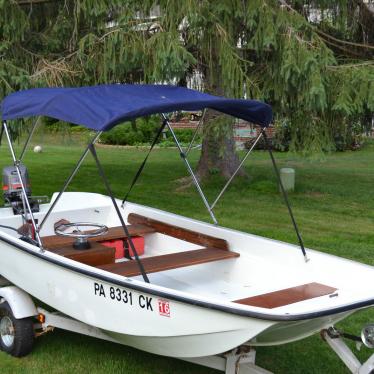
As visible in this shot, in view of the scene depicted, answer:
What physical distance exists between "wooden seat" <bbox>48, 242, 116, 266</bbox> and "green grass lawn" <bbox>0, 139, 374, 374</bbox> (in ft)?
2.33

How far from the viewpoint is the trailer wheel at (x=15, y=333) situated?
16.6 ft

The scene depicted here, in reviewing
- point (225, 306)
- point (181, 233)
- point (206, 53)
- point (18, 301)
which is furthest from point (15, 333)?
point (206, 53)

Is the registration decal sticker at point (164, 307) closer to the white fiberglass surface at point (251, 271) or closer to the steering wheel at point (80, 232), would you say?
the white fiberglass surface at point (251, 271)

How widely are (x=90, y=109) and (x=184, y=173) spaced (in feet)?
34.8

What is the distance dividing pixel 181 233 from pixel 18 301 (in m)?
1.70

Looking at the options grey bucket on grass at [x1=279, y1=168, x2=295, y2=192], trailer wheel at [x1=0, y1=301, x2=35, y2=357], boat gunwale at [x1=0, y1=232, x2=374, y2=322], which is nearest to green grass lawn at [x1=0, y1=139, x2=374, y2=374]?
trailer wheel at [x1=0, y1=301, x2=35, y2=357]

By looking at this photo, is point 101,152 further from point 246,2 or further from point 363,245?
point 363,245

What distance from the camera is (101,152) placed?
21031 mm

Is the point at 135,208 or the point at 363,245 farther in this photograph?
the point at 363,245

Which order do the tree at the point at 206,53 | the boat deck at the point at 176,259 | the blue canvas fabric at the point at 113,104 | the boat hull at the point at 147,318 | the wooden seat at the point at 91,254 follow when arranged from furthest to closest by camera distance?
the tree at the point at 206,53
the wooden seat at the point at 91,254
the blue canvas fabric at the point at 113,104
the boat deck at the point at 176,259
the boat hull at the point at 147,318

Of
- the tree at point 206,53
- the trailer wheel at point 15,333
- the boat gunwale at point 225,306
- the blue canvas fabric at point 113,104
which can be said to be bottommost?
the trailer wheel at point 15,333

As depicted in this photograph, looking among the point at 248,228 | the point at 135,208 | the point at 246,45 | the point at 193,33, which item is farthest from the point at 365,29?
the point at 135,208

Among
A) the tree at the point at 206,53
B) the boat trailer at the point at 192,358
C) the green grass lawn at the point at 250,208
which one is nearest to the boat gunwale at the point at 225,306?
the boat trailer at the point at 192,358

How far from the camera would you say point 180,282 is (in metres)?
5.59
